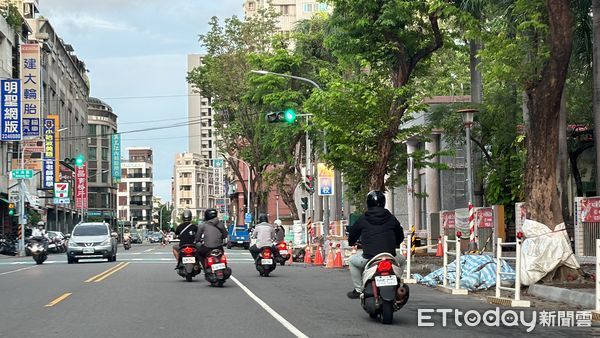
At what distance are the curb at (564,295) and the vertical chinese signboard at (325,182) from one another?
21.3 m

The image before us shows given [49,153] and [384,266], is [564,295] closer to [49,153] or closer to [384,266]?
[384,266]

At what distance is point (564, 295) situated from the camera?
15805 millimetres

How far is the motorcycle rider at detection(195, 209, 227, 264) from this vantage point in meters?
20.6

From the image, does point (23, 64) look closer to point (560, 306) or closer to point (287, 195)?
point (287, 195)

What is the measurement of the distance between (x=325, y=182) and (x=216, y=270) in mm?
19534

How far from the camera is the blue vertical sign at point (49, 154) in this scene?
7331 centimetres

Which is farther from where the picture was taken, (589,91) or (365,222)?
(589,91)

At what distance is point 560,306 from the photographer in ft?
50.2

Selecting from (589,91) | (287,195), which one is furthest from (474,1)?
(287,195)

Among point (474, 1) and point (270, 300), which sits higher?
point (474, 1)

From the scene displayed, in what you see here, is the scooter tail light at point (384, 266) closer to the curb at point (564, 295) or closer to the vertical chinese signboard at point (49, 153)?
the curb at point (564, 295)

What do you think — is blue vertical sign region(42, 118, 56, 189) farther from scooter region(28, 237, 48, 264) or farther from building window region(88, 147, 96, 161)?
building window region(88, 147, 96, 161)

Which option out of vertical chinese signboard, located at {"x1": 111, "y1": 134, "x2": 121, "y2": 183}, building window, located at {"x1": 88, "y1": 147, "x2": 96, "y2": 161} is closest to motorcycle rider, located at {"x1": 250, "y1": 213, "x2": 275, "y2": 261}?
vertical chinese signboard, located at {"x1": 111, "y1": 134, "x2": 121, "y2": 183}

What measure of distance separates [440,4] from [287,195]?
113 feet
